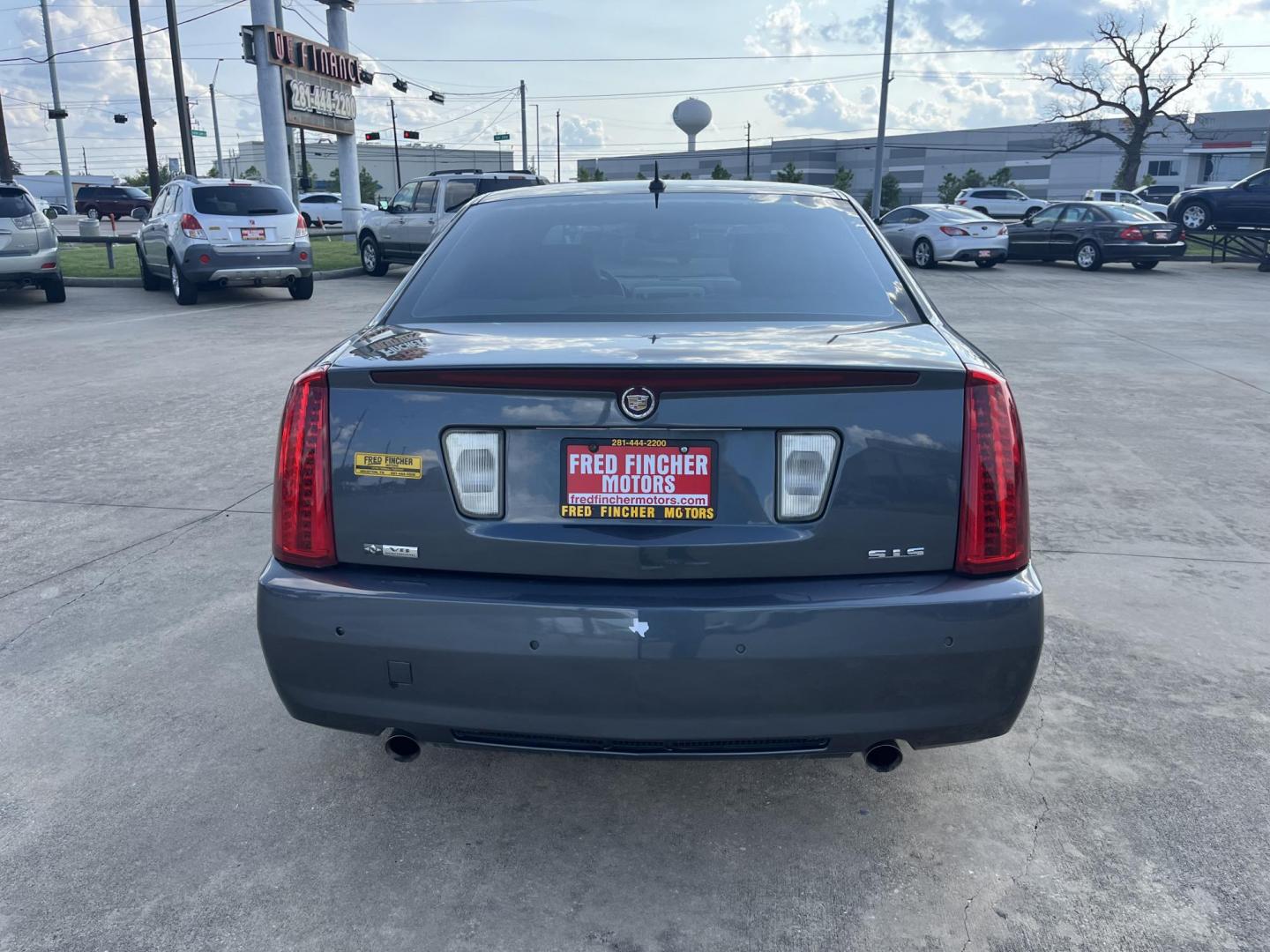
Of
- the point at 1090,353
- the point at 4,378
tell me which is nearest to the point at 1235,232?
the point at 1090,353

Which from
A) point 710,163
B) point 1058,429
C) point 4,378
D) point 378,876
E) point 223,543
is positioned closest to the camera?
point 378,876

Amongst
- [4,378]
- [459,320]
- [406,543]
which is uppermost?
[459,320]

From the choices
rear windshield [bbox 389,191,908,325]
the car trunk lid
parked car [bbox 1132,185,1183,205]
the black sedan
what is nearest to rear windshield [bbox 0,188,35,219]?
rear windshield [bbox 389,191,908,325]

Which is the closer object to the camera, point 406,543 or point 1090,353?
point 406,543

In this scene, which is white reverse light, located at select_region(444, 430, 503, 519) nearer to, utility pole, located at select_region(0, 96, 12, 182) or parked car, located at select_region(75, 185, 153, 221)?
utility pole, located at select_region(0, 96, 12, 182)

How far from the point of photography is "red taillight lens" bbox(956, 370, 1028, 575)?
2.44 m

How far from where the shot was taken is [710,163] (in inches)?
4471

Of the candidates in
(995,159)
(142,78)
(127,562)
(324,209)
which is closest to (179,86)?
(142,78)

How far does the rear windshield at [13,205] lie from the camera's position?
46.6ft

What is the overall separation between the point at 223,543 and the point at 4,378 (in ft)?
19.4

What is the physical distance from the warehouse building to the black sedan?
67.3m

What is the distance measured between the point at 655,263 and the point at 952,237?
20.6 meters

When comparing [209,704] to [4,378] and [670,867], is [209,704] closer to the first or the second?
[670,867]

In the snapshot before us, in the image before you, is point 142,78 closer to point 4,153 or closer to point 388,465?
point 4,153
